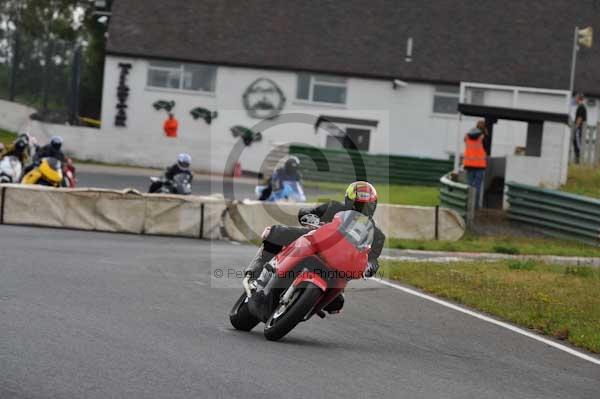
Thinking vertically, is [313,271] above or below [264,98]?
below

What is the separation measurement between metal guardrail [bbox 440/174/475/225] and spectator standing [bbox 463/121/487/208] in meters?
0.38

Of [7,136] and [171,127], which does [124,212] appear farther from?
[7,136]

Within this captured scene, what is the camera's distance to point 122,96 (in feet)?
158

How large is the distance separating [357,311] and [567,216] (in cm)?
1214

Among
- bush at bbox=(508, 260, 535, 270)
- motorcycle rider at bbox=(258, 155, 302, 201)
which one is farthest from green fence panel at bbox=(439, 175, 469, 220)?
bush at bbox=(508, 260, 535, 270)

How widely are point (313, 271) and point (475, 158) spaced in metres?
16.2

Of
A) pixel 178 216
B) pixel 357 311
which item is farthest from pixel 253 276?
pixel 178 216

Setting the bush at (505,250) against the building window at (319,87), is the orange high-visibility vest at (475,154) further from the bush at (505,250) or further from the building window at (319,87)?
the building window at (319,87)

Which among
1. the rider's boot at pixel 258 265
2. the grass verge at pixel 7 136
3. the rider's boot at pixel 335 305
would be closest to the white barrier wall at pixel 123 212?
the rider's boot at pixel 258 265

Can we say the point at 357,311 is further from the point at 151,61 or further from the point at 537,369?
the point at 151,61

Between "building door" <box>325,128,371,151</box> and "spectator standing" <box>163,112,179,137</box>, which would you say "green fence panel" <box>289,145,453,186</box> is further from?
"spectator standing" <box>163,112,179,137</box>

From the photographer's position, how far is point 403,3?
49625mm

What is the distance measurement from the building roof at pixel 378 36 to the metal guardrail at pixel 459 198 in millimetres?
21201

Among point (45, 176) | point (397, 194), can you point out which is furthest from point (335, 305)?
point (397, 194)
